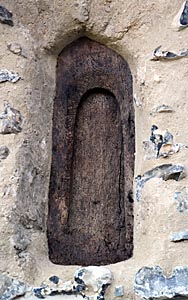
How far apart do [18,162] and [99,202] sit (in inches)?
8.5

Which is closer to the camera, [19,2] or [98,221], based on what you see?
[98,221]

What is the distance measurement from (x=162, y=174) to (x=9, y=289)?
413 mm

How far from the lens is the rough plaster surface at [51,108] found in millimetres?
1272

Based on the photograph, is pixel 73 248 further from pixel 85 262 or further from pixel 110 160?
pixel 110 160

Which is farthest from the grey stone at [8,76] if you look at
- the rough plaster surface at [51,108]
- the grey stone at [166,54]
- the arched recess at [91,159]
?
the grey stone at [166,54]

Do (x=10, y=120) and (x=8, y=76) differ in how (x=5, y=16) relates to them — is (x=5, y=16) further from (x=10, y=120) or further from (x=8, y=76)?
(x=10, y=120)

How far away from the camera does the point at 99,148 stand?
1461 mm

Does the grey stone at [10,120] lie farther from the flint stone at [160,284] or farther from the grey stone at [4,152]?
the flint stone at [160,284]

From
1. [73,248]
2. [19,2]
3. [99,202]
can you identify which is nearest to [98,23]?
[19,2]

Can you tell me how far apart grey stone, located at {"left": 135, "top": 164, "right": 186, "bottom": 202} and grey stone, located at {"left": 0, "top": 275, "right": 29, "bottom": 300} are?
1.07ft

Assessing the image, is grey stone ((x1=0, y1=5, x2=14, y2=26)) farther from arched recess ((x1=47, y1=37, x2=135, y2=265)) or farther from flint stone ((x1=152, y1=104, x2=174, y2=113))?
flint stone ((x1=152, y1=104, x2=174, y2=113))

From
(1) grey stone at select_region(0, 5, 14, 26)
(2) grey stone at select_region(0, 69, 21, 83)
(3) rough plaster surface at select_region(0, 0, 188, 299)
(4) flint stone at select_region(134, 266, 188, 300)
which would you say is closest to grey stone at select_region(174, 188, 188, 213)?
(3) rough plaster surface at select_region(0, 0, 188, 299)

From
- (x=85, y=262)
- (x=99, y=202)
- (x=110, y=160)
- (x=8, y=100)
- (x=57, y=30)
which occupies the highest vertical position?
(x=57, y=30)

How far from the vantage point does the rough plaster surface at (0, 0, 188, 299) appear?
1.27 meters
